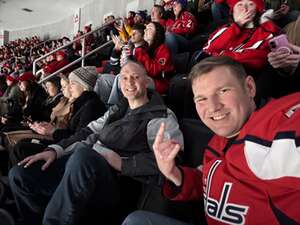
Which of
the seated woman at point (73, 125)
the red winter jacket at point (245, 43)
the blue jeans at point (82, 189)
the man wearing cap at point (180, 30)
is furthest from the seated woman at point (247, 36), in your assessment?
the man wearing cap at point (180, 30)

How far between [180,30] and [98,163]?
8.83 feet

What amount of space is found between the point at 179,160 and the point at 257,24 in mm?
1076

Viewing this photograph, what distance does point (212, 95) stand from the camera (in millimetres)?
1050

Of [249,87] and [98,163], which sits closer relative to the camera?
[249,87]

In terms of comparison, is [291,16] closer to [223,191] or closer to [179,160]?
[179,160]

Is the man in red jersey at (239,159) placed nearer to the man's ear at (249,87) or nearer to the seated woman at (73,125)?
the man's ear at (249,87)

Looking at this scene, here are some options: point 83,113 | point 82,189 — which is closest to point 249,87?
point 82,189

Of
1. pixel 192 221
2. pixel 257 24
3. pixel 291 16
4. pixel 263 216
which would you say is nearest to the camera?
pixel 263 216

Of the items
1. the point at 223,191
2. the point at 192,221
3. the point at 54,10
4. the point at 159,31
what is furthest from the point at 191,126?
the point at 54,10

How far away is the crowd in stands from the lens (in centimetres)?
83

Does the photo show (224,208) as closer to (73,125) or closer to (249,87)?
(249,87)

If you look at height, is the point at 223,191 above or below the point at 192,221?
above

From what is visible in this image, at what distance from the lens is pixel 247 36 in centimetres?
205

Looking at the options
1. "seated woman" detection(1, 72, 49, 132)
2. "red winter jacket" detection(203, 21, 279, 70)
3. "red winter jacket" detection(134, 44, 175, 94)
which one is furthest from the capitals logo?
"seated woman" detection(1, 72, 49, 132)
